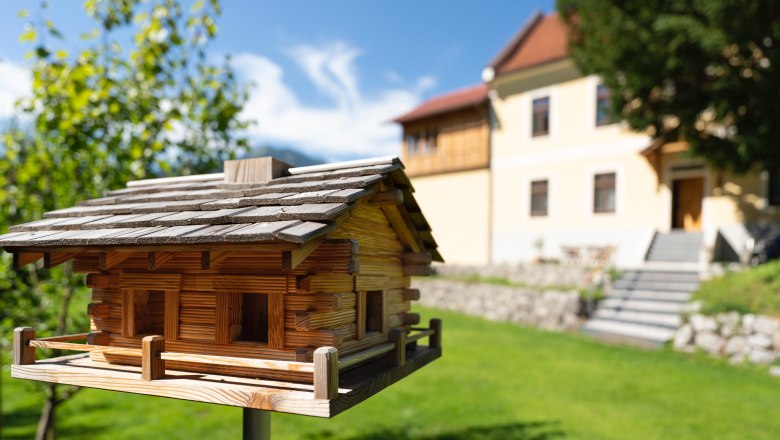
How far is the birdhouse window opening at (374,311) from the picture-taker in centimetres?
334

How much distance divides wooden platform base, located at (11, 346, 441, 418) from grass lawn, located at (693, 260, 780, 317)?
518 inches

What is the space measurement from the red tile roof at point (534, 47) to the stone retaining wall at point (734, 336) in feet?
41.0

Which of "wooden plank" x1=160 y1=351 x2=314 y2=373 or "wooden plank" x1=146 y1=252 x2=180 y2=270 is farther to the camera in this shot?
"wooden plank" x1=146 y1=252 x2=180 y2=270

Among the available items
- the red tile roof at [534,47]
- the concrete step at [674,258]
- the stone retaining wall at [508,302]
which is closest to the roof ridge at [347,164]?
the stone retaining wall at [508,302]

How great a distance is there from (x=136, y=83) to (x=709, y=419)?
9.90m

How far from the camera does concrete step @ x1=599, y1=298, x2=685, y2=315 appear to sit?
1443cm

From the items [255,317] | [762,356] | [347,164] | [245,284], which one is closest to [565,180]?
[762,356]

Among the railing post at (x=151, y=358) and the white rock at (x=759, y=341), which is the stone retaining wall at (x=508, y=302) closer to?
the white rock at (x=759, y=341)

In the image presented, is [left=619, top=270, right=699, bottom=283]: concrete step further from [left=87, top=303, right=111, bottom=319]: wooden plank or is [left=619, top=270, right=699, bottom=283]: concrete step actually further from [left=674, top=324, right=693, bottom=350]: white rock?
[left=87, top=303, right=111, bottom=319]: wooden plank

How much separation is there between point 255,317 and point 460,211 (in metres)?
21.5

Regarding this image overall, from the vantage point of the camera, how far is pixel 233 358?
251 centimetres

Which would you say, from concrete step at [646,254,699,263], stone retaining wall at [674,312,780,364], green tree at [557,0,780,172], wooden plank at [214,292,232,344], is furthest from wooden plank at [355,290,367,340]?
concrete step at [646,254,699,263]

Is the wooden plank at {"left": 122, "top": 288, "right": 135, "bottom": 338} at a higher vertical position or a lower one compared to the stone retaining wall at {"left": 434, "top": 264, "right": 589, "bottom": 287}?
higher

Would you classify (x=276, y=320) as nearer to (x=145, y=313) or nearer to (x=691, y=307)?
(x=145, y=313)
